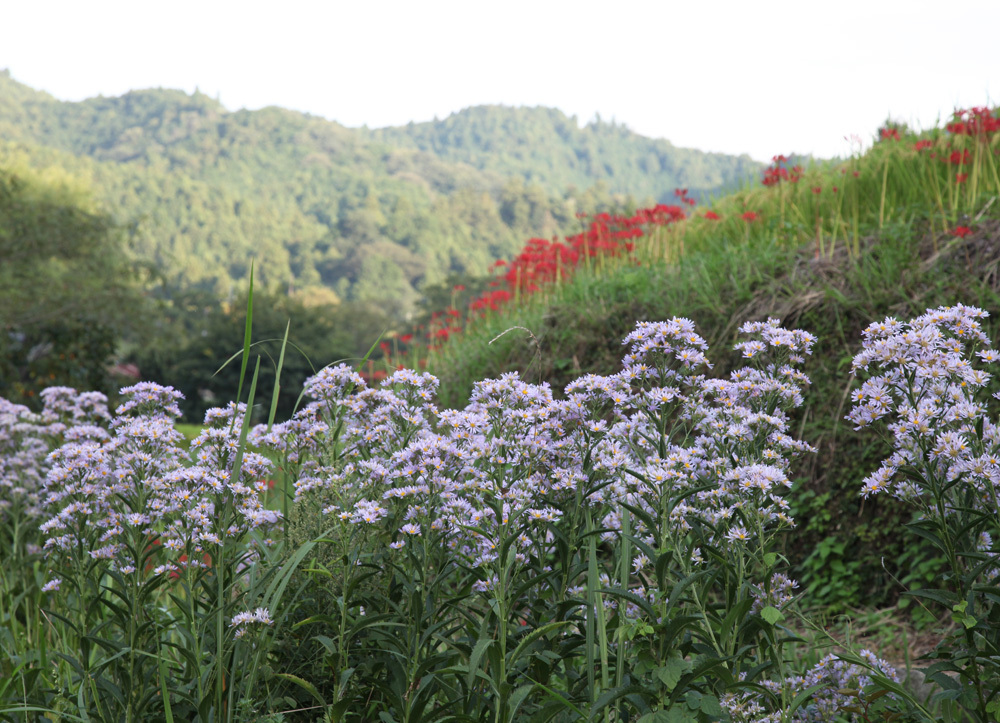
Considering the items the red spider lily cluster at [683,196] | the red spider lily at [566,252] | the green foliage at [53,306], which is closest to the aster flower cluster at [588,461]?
the red spider lily at [566,252]

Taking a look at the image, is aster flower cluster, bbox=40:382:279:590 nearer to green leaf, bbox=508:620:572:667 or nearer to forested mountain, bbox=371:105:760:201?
green leaf, bbox=508:620:572:667

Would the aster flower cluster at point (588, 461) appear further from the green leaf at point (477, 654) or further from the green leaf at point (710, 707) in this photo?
the green leaf at point (710, 707)

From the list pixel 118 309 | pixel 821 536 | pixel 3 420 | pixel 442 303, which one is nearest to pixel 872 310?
pixel 821 536

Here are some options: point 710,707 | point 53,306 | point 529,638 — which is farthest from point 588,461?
point 53,306

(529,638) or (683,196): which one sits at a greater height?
(683,196)

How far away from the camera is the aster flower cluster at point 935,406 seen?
1740mm

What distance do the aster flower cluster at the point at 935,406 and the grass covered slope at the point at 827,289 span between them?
4.75 ft

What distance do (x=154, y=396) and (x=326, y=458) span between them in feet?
2.43

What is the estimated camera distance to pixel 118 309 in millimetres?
11570

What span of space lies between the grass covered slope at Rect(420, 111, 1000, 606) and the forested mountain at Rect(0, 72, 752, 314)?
3164cm

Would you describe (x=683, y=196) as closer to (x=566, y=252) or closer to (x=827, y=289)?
(x=566, y=252)

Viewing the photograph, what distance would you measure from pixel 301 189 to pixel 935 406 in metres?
109

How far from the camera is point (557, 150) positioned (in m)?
167

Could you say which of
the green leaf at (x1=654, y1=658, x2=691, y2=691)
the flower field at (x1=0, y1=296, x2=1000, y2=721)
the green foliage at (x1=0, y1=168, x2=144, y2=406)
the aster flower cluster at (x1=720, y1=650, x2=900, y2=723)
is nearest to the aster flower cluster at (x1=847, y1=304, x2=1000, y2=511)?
the flower field at (x1=0, y1=296, x2=1000, y2=721)
